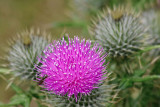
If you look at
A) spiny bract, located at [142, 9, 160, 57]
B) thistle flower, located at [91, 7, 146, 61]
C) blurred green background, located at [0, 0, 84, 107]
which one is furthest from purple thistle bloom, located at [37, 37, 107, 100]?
blurred green background, located at [0, 0, 84, 107]

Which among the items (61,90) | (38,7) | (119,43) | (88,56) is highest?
(38,7)

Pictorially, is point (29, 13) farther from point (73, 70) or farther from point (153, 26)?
point (73, 70)

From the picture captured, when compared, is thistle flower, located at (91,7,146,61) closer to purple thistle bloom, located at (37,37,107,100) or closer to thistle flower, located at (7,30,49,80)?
purple thistle bloom, located at (37,37,107,100)

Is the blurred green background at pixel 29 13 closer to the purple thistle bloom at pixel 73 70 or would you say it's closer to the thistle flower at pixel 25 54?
the thistle flower at pixel 25 54

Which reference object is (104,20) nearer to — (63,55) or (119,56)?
(119,56)

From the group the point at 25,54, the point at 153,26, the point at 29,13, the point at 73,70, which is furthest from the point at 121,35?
the point at 29,13

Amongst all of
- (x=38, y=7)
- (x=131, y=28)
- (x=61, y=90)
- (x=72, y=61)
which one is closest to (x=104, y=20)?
(x=131, y=28)
